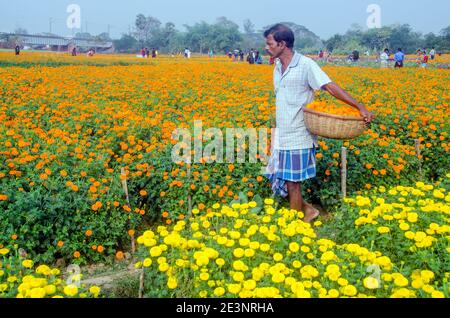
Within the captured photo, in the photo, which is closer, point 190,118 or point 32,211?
point 32,211

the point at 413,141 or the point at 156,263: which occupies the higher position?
the point at 413,141

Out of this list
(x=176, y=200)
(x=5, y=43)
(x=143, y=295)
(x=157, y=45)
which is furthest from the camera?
(x=157, y=45)

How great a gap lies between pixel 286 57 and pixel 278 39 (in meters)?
0.15

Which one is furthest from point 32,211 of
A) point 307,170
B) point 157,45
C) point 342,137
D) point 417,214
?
point 157,45

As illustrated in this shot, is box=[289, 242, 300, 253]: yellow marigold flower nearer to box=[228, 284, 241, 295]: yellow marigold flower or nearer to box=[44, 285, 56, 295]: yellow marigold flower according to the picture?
box=[228, 284, 241, 295]: yellow marigold flower

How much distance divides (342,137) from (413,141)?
8.52 feet

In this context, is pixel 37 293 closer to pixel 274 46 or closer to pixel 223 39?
pixel 274 46

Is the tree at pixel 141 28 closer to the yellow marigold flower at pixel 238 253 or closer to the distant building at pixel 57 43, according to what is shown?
the distant building at pixel 57 43

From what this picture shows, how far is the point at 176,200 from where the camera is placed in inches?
153

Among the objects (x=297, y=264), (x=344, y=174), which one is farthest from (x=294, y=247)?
(x=344, y=174)

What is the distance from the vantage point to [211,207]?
3.92 metres

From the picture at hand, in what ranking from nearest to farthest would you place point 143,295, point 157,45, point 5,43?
point 143,295, point 5,43, point 157,45

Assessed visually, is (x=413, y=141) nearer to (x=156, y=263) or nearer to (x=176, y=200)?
(x=176, y=200)

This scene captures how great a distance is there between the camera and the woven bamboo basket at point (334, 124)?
3.06 metres
